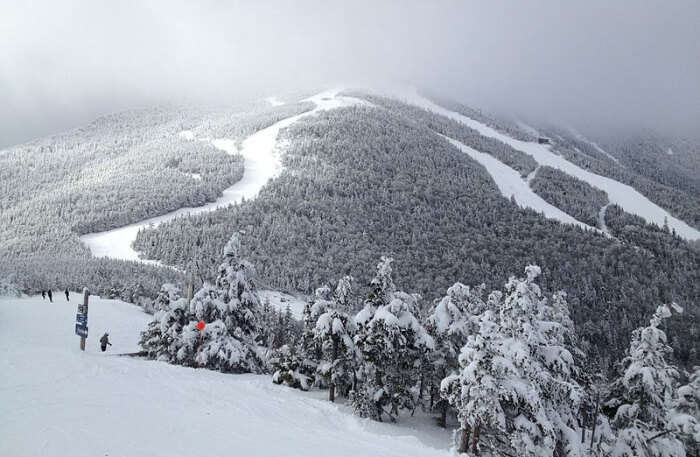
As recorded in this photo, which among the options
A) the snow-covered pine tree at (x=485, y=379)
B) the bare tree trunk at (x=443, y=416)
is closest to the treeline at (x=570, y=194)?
the bare tree trunk at (x=443, y=416)

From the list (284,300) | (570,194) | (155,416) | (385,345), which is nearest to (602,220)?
(570,194)

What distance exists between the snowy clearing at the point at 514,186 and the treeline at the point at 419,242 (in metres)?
12.2

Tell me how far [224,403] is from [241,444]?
4.89 metres

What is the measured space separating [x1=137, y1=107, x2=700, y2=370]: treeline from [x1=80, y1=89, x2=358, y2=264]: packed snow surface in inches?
216

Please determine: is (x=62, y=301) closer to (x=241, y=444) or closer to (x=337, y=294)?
(x=337, y=294)

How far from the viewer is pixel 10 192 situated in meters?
132

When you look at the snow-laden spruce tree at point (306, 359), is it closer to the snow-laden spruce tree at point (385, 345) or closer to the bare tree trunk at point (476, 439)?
the snow-laden spruce tree at point (385, 345)

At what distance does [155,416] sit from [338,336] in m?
12.7

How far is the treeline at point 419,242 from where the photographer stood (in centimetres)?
8475

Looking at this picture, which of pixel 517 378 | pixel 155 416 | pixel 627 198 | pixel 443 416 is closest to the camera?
pixel 155 416

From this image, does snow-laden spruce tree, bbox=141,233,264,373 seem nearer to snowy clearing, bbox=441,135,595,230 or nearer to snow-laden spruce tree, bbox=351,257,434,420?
snow-laden spruce tree, bbox=351,257,434,420

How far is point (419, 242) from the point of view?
100 m

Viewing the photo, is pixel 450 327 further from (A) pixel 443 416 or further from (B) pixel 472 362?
(B) pixel 472 362

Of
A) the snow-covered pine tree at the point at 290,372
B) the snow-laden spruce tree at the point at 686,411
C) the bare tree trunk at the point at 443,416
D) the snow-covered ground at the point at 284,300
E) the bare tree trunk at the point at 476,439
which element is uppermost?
the snow-laden spruce tree at the point at 686,411
